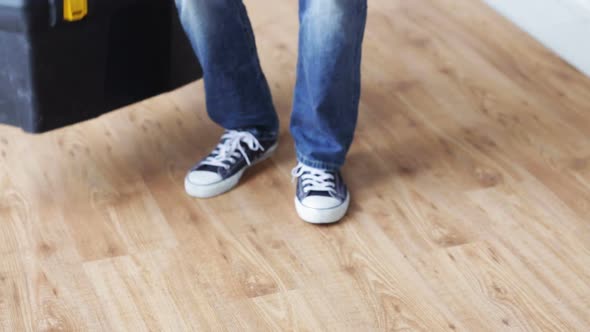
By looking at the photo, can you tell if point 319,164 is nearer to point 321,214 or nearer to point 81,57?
point 321,214

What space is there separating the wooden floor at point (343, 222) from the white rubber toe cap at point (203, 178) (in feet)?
0.11

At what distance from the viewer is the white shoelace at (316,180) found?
5.33ft

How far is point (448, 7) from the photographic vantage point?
97.8 inches

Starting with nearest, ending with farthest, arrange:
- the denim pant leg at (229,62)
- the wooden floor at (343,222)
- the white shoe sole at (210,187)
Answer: the wooden floor at (343,222), the denim pant leg at (229,62), the white shoe sole at (210,187)

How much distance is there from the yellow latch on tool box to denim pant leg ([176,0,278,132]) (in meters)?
0.18

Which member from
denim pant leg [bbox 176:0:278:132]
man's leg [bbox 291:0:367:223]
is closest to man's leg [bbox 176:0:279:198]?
denim pant leg [bbox 176:0:278:132]

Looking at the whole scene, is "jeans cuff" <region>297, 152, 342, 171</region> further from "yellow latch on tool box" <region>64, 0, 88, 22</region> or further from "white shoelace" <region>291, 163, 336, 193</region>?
"yellow latch on tool box" <region>64, 0, 88, 22</region>

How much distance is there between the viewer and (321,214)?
160 cm

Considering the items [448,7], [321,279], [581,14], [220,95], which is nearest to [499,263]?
[321,279]

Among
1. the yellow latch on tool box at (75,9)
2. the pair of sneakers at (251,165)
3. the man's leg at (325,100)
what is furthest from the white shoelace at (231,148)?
the yellow latch on tool box at (75,9)

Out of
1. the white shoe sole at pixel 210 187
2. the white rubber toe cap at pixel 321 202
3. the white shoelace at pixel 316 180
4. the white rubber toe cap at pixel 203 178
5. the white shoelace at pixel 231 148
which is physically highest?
the white shoelace at pixel 316 180

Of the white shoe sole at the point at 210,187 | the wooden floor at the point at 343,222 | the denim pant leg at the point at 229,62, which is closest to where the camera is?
the wooden floor at the point at 343,222

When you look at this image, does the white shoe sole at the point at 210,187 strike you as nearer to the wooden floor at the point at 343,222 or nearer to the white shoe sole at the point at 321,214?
the wooden floor at the point at 343,222

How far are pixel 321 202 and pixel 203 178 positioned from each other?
9.1 inches
